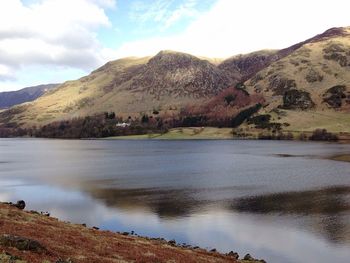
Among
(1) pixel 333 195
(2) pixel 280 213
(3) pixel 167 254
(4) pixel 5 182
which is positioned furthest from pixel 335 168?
(3) pixel 167 254

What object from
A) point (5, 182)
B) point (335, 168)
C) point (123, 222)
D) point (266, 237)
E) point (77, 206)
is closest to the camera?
point (266, 237)

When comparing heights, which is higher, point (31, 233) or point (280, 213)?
point (31, 233)

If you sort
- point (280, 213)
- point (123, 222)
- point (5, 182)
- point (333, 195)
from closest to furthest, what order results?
point (123, 222)
point (280, 213)
point (333, 195)
point (5, 182)

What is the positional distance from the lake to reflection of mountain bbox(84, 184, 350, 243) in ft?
0.50

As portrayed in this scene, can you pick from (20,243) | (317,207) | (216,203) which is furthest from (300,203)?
(20,243)

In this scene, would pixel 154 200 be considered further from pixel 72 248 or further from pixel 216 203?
pixel 72 248

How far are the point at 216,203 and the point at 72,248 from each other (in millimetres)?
49850

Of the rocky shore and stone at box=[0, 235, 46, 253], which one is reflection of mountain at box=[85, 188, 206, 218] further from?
stone at box=[0, 235, 46, 253]

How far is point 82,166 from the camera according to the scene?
165625 millimetres

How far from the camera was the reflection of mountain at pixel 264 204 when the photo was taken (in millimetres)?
66312

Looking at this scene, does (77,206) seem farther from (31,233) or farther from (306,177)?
(306,177)

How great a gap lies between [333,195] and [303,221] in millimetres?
26278

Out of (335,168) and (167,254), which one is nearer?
(167,254)

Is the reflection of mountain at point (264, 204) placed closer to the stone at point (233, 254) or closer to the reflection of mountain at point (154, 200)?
the reflection of mountain at point (154, 200)
